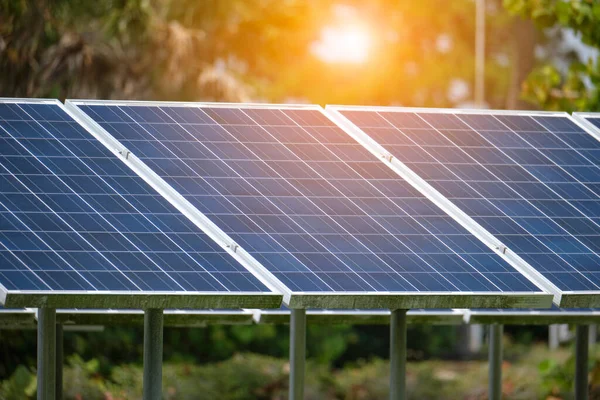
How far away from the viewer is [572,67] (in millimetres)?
22141

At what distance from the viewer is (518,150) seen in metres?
13.7

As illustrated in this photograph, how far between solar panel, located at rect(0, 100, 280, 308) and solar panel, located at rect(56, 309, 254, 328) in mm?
5175

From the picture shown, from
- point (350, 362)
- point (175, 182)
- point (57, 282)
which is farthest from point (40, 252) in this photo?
point (350, 362)

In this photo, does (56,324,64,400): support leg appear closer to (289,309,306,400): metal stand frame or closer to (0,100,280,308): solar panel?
(289,309,306,400): metal stand frame

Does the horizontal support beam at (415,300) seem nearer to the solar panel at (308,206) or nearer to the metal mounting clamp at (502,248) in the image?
the solar panel at (308,206)

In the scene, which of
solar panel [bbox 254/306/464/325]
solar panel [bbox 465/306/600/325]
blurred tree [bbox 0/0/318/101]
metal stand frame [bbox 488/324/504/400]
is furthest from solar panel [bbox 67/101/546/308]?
blurred tree [bbox 0/0/318/101]

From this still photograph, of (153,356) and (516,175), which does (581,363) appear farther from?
(153,356)

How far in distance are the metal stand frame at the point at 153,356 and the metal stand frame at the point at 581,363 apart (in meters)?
8.15

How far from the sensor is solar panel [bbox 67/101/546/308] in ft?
35.9

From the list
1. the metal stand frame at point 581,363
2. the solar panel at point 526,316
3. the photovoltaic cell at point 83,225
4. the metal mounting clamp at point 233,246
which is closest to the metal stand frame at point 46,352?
the photovoltaic cell at point 83,225

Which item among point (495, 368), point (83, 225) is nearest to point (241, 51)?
point (495, 368)

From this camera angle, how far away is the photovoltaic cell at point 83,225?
10383 millimetres

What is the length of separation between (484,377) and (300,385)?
17.3m

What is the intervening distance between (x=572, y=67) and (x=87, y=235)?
13.5 metres
